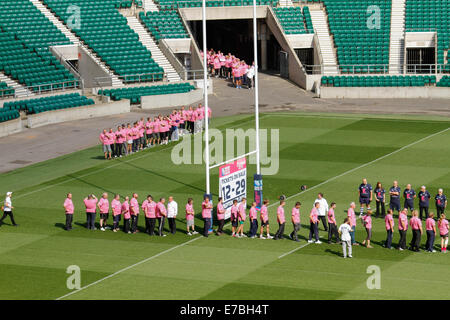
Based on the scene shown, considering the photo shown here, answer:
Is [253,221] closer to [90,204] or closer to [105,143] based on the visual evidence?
[90,204]

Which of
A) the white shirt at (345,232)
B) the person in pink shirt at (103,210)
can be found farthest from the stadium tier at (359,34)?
the white shirt at (345,232)

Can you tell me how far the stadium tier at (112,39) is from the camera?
196 feet

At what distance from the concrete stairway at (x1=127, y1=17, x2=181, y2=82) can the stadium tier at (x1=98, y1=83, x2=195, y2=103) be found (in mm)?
3207

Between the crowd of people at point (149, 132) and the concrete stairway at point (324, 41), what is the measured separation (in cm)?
1744

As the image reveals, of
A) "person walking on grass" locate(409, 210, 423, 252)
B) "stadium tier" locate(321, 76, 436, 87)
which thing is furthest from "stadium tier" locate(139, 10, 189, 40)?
"person walking on grass" locate(409, 210, 423, 252)

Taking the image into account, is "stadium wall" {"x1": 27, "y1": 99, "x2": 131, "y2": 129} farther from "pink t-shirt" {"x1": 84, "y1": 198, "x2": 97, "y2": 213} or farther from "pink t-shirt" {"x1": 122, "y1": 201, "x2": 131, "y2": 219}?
"pink t-shirt" {"x1": 122, "y1": 201, "x2": 131, "y2": 219}

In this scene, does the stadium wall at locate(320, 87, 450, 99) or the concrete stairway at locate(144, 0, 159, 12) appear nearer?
the stadium wall at locate(320, 87, 450, 99)

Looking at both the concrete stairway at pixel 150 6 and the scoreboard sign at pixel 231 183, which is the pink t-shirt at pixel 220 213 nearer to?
the scoreboard sign at pixel 231 183

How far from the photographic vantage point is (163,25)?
64.9 meters

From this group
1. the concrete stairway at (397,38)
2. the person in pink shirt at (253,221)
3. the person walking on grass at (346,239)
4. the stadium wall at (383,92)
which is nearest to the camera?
the person walking on grass at (346,239)

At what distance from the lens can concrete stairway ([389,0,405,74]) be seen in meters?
62.4

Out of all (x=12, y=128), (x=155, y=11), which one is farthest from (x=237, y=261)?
(x=155, y=11)

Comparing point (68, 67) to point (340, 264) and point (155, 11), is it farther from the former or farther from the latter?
point (340, 264)
